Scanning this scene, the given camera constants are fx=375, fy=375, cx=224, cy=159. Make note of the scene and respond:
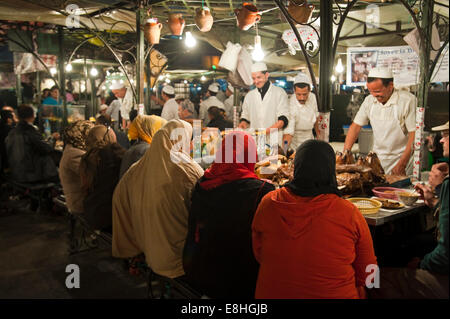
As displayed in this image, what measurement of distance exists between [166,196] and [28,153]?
4831mm

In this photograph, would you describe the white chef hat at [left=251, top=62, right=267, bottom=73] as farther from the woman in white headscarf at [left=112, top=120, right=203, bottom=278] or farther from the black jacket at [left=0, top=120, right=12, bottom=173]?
the black jacket at [left=0, top=120, right=12, bottom=173]

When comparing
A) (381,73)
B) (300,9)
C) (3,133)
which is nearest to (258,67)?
(381,73)

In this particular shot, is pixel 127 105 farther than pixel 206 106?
No

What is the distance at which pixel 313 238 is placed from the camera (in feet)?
6.66

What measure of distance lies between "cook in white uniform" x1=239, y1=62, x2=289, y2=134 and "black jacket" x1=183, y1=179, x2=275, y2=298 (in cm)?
345

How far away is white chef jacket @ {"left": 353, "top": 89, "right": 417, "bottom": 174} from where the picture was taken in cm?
473

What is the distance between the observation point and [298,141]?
21.5 feet

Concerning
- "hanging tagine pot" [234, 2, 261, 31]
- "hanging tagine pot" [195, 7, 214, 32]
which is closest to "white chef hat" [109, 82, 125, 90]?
"hanging tagine pot" [195, 7, 214, 32]

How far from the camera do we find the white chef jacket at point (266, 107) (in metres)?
6.09

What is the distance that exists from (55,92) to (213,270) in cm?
973

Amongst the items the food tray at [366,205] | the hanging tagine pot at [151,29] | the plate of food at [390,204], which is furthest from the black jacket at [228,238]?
the hanging tagine pot at [151,29]

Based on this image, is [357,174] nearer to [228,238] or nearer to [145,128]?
[228,238]
